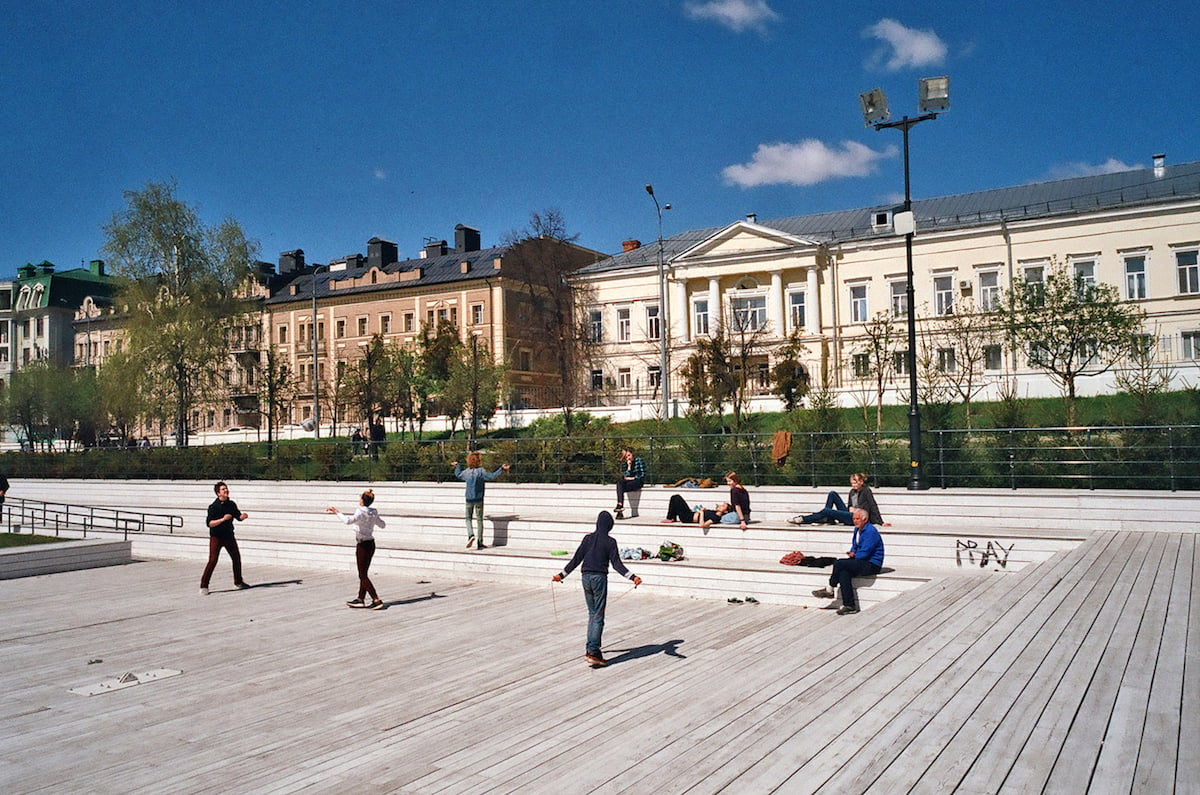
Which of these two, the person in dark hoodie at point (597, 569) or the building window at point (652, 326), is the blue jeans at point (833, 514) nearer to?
the person in dark hoodie at point (597, 569)

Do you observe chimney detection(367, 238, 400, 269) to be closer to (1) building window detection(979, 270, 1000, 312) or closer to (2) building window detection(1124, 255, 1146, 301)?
(1) building window detection(979, 270, 1000, 312)

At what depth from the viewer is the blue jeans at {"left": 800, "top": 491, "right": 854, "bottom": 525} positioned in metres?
16.2

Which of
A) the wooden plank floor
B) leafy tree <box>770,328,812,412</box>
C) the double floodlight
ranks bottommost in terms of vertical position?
the wooden plank floor

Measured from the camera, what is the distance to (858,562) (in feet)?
39.6

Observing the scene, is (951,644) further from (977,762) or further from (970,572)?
(970,572)

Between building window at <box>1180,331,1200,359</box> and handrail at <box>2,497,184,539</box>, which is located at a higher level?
building window at <box>1180,331,1200,359</box>

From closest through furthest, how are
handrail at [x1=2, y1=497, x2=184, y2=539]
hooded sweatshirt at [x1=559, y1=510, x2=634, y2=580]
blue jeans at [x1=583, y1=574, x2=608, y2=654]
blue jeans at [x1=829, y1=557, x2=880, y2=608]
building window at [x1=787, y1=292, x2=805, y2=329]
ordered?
blue jeans at [x1=583, y1=574, x2=608, y2=654] → hooded sweatshirt at [x1=559, y1=510, x2=634, y2=580] → blue jeans at [x1=829, y1=557, x2=880, y2=608] → handrail at [x1=2, y1=497, x2=184, y2=539] → building window at [x1=787, y1=292, x2=805, y2=329]

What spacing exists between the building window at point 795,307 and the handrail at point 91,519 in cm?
3664

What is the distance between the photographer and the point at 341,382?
54.9 m

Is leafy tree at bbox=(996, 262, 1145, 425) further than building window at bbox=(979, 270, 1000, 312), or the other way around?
building window at bbox=(979, 270, 1000, 312)

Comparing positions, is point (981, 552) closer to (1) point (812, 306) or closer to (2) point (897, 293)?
(1) point (812, 306)

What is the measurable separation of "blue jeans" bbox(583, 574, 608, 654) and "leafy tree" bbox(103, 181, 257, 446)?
36.9 m

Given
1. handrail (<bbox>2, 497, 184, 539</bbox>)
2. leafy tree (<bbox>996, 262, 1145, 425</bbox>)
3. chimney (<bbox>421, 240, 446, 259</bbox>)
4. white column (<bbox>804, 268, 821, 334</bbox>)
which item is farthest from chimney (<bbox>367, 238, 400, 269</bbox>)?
leafy tree (<bbox>996, 262, 1145, 425</bbox>)

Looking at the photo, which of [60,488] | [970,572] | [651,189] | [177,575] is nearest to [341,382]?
[60,488]
